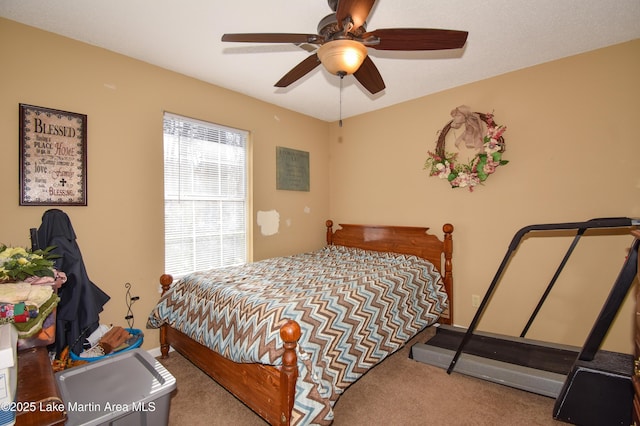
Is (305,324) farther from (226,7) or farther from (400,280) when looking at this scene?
(226,7)

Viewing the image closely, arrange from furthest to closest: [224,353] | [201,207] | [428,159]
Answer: [428,159] → [201,207] → [224,353]

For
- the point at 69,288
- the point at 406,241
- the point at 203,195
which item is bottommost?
the point at 69,288

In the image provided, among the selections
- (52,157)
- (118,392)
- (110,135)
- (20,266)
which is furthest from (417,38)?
(52,157)

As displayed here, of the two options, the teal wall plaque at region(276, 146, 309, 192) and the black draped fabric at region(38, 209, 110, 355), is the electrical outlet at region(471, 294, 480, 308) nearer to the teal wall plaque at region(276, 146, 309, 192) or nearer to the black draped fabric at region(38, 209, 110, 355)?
the teal wall plaque at region(276, 146, 309, 192)

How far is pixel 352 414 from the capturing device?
1.93 meters

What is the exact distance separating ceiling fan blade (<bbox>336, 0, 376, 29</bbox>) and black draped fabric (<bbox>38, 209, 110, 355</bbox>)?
222 centimetres

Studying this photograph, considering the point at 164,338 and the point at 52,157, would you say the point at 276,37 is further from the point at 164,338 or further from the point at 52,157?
the point at 164,338

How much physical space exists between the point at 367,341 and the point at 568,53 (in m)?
2.89

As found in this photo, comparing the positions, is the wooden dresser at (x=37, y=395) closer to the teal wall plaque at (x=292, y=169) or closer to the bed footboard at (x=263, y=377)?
the bed footboard at (x=263, y=377)

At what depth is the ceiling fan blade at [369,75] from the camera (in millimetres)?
1888

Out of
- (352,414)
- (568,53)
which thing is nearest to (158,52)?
(352,414)

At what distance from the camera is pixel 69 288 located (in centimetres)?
205

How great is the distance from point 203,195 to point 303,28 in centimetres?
182

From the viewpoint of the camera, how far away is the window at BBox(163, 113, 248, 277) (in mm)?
2893
